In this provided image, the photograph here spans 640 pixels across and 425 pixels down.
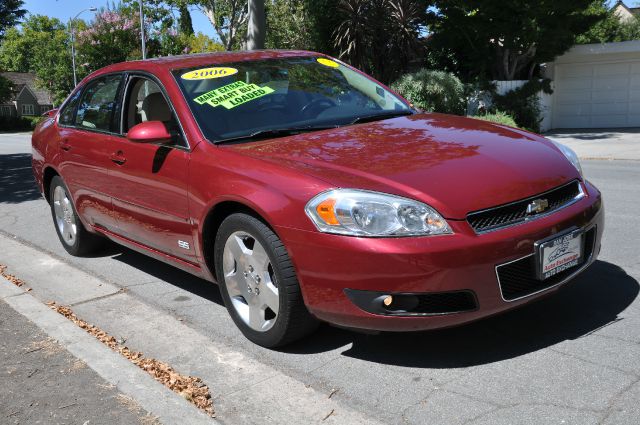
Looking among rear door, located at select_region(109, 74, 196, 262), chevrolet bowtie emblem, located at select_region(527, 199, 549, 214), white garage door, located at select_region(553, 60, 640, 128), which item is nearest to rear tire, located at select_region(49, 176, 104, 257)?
rear door, located at select_region(109, 74, 196, 262)

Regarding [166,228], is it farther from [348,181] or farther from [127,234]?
[348,181]

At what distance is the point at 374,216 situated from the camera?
306cm

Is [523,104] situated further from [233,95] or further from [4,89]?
[4,89]

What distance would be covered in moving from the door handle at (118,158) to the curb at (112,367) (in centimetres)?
114

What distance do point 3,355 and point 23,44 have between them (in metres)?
108

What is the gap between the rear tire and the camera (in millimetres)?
5859

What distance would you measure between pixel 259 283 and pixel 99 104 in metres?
2.64

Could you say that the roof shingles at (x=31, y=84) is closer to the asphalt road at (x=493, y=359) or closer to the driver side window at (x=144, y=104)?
the driver side window at (x=144, y=104)

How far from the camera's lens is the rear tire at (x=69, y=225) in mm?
5859

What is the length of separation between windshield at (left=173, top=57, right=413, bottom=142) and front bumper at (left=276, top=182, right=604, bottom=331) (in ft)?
3.62

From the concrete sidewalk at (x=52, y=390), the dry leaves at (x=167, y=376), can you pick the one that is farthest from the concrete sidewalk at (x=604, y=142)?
the concrete sidewalk at (x=52, y=390)

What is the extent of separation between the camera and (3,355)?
384cm

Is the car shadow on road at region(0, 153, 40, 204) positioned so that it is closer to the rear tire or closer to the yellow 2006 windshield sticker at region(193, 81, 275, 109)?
the rear tire

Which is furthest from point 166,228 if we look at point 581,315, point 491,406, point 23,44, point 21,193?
point 23,44
